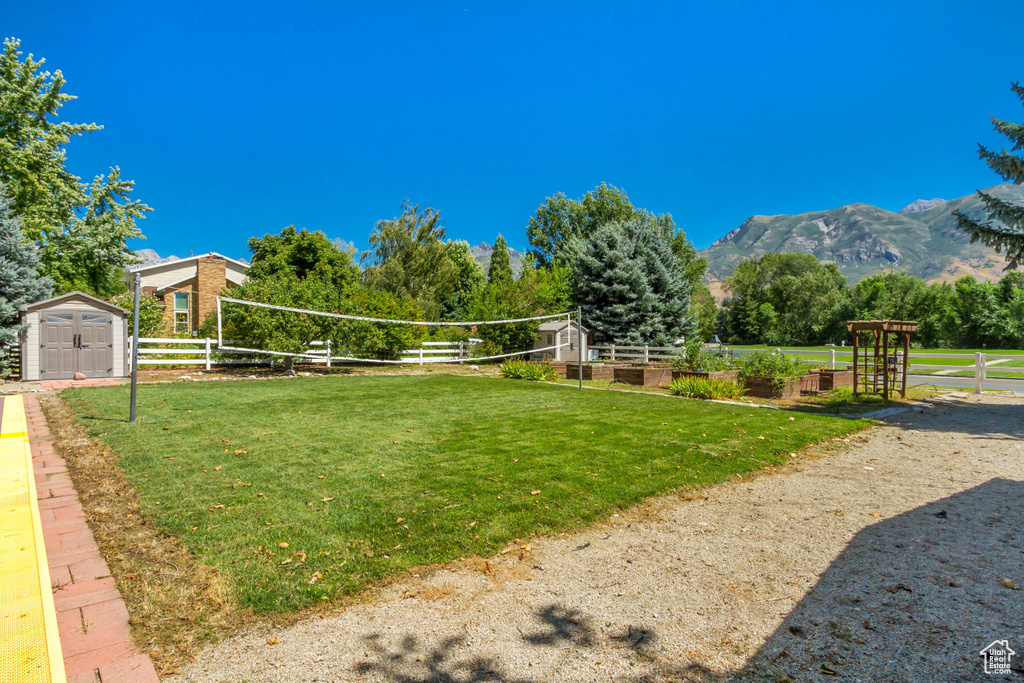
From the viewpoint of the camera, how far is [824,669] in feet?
6.66

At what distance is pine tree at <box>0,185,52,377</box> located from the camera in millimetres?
13305

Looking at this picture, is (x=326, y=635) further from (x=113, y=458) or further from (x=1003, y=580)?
(x=113, y=458)

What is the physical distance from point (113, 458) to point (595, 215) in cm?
3729

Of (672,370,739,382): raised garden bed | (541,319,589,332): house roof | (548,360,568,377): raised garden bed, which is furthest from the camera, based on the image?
(541,319,589,332): house roof

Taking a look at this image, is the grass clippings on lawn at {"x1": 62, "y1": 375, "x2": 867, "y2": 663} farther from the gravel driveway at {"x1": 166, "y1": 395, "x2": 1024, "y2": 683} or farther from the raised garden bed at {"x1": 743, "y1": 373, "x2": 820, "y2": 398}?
the raised garden bed at {"x1": 743, "y1": 373, "x2": 820, "y2": 398}

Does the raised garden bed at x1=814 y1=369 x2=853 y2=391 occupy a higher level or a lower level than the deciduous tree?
lower

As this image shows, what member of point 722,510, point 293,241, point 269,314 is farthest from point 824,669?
point 293,241

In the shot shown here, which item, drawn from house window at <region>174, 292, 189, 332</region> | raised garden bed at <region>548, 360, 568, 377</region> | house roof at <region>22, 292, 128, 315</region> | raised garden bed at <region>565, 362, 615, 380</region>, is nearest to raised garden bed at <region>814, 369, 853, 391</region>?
raised garden bed at <region>565, 362, 615, 380</region>

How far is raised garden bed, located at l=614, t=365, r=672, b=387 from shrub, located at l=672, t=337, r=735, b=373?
2.34ft

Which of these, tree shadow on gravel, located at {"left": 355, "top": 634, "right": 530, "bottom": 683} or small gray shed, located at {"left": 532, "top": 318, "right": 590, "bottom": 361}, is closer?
tree shadow on gravel, located at {"left": 355, "top": 634, "right": 530, "bottom": 683}

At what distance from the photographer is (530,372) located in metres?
15.2

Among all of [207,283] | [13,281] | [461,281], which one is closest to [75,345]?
[13,281]

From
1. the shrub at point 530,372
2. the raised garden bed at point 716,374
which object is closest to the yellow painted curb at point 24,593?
the shrub at point 530,372

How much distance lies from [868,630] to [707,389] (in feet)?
31.0
